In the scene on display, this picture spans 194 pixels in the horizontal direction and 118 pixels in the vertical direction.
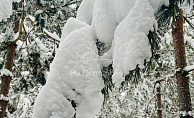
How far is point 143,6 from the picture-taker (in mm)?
931

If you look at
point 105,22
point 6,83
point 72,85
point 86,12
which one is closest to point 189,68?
point 86,12

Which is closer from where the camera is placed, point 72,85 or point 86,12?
point 72,85

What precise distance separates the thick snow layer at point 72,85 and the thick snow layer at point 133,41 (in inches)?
7.1

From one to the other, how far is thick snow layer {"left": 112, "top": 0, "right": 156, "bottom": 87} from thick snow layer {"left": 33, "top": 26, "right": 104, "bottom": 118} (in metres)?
0.18

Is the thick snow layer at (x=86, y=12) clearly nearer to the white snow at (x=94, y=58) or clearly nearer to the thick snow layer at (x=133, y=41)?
the white snow at (x=94, y=58)

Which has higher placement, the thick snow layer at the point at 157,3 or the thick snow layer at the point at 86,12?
the thick snow layer at the point at 86,12

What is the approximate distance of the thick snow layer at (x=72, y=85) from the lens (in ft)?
2.99

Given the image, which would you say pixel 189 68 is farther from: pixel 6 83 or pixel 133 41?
pixel 6 83

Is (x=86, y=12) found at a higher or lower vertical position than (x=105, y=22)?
higher

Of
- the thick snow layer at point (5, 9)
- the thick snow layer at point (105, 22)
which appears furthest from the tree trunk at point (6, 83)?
the thick snow layer at point (105, 22)

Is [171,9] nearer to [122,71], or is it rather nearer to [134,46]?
[134,46]

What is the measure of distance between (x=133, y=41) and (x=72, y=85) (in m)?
0.46

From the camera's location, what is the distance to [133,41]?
0.88 metres

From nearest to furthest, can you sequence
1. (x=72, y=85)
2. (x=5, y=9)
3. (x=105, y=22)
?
(x=72, y=85) < (x=105, y=22) < (x=5, y=9)
